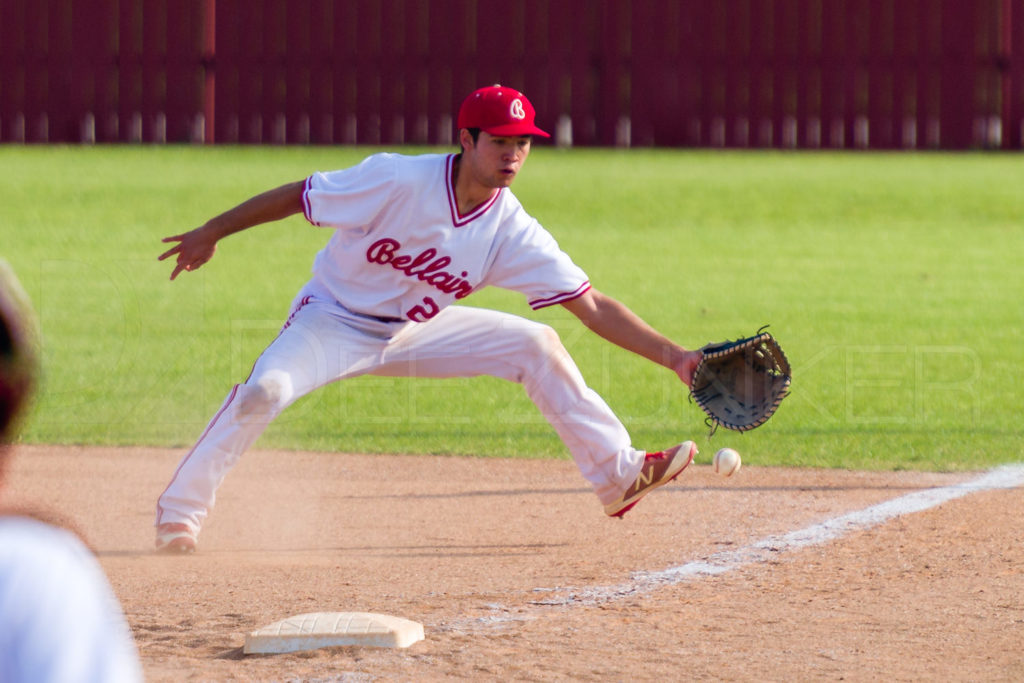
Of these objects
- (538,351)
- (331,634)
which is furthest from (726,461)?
(331,634)

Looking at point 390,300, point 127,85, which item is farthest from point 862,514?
point 127,85

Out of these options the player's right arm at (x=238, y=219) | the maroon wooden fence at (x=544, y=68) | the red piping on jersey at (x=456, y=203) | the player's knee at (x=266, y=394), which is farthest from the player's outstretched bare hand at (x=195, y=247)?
the maroon wooden fence at (x=544, y=68)

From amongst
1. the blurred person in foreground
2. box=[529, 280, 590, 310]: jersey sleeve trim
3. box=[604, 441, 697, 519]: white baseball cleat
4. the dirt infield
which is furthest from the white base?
the blurred person in foreground

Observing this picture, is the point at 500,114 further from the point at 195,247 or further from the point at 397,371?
the point at 195,247

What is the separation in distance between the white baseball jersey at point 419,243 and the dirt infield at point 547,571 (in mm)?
998

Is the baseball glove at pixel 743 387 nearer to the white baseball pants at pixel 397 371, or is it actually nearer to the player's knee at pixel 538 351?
the white baseball pants at pixel 397 371

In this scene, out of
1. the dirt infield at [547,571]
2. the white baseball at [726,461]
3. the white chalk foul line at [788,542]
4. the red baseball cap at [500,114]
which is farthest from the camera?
the white baseball at [726,461]

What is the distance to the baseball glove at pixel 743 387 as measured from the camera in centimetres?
566

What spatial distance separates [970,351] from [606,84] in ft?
38.6

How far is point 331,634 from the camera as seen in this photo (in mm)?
4324

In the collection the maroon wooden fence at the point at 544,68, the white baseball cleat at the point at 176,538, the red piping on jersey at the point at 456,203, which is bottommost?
the white baseball cleat at the point at 176,538

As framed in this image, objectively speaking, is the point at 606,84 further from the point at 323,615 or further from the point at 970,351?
the point at 323,615

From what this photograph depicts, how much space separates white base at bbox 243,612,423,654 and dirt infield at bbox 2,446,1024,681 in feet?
0.14

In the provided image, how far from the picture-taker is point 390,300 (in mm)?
5602
